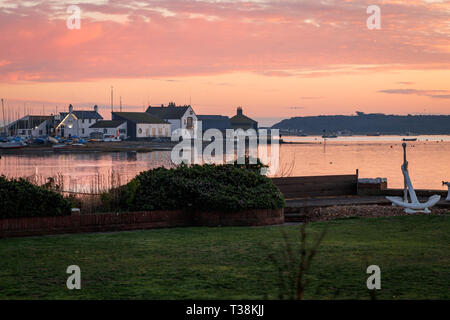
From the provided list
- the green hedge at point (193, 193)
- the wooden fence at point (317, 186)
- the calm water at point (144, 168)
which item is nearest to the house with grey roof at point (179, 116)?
the calm water at point (144, 168)

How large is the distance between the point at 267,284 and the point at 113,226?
6.92 meters

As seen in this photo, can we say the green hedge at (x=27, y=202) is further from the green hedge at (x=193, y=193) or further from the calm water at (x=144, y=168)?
the calm water at (x=144, y=168)

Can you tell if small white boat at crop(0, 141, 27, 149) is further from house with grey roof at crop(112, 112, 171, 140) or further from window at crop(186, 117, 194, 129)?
window at crop(186, 117, 194, 129)

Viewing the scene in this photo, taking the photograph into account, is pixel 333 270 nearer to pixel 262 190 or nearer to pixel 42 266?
pixel 42 266

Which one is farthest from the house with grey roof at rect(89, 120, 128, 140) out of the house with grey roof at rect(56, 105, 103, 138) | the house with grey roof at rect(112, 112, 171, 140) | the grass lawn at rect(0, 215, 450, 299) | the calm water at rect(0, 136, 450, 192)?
the grass lawn at rect(0, 215, 450, 299)

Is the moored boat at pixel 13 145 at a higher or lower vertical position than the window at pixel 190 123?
lower

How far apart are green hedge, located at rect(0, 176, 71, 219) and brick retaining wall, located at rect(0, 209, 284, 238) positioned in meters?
0.16

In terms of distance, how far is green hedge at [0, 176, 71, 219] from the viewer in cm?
1311

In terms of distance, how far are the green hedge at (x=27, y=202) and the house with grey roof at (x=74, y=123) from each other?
145016mm

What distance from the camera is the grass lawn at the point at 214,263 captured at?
788 cm

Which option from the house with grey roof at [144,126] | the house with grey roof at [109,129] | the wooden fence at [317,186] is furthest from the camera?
the house with grey roof at [109,129]

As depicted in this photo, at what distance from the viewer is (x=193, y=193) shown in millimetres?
15406
